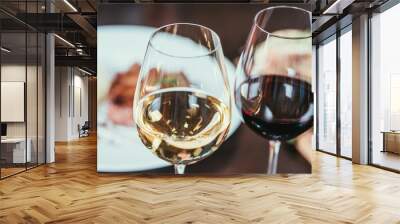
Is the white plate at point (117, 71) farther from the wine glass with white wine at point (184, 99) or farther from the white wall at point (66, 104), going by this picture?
the white wall at point (66, 104)

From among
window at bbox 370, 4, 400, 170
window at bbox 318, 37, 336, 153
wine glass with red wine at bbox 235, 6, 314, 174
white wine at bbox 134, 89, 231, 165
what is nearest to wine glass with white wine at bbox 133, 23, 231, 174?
white wine at bbox 134, 89, 231, 165

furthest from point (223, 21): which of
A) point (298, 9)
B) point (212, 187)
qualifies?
point (212, 187)

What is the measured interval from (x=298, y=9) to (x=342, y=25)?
2.90 m

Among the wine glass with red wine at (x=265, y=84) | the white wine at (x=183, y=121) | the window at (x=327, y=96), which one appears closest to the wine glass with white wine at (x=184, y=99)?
the white wine at (x=183, y=121)

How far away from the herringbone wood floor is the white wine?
6.75ft

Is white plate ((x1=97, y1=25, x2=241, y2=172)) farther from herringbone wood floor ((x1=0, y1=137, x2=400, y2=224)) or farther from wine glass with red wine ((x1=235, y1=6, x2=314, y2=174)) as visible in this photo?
wine glass with red wine ((x1=235, y1=6, x2=314, y2=174))

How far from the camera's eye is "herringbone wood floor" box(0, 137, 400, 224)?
11.5 feet

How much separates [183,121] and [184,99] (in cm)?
12

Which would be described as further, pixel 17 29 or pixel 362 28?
pixel 362 28

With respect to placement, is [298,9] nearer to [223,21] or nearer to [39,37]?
[223,21]

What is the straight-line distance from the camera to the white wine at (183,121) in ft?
4.58

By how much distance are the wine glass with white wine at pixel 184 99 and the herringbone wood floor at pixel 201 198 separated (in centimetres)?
210

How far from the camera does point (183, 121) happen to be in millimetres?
1424

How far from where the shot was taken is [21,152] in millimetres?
6641
